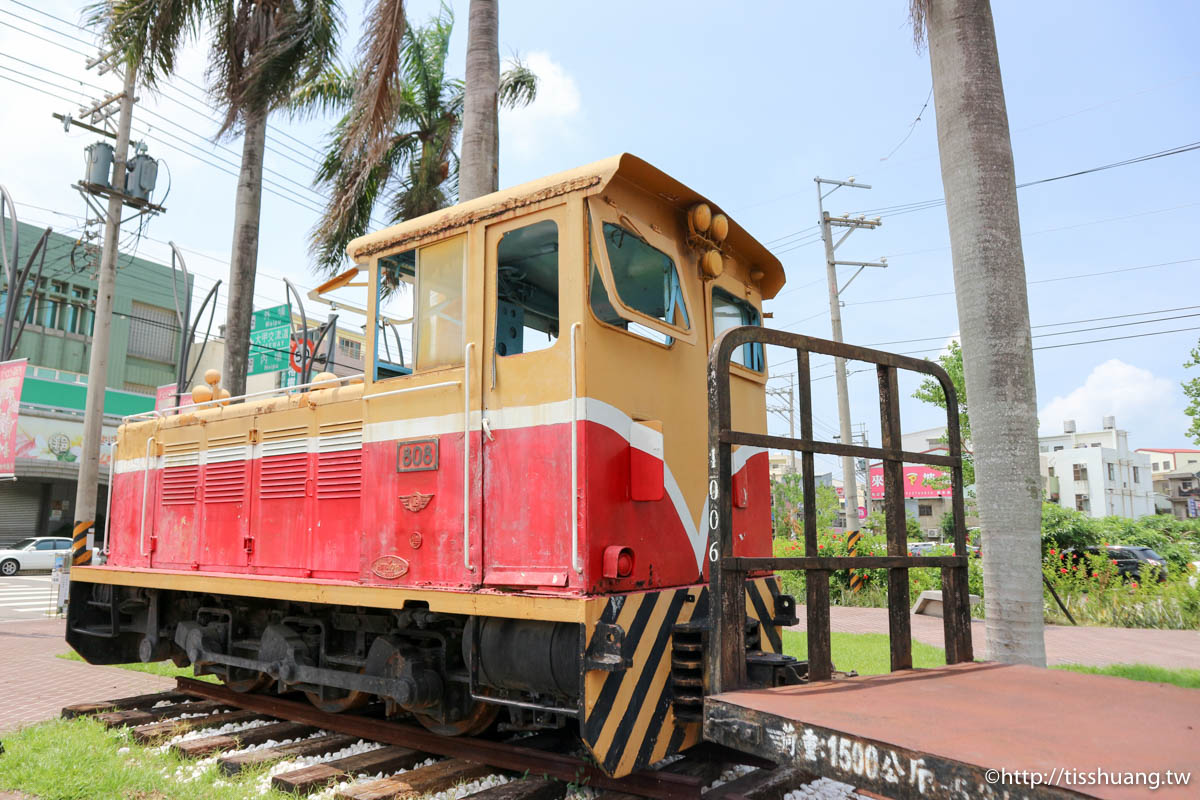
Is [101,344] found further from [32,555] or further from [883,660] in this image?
[32,555]

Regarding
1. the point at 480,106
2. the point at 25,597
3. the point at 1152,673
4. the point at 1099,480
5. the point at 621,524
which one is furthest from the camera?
the point at 1099,480

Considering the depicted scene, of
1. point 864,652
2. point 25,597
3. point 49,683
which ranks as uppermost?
point 864,652

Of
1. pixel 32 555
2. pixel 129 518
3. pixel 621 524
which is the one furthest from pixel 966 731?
pixel 32 555

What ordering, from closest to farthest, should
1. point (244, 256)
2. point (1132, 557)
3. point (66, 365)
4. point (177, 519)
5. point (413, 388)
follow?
point (413, 388) < point (177, 519) < point (244, 256) < point (1132, 557) < point (66, 365)

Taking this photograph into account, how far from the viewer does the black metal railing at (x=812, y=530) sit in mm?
3281

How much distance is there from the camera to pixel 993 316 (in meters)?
5.40

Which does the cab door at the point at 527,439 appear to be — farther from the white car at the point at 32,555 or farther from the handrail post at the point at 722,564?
the white car at the point at 32,555

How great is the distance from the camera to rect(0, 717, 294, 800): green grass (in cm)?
435

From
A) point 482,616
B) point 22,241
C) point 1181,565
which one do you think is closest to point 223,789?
point 482,616

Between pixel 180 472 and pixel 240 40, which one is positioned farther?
pixel 240 40

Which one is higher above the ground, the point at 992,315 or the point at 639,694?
the point at 992,315

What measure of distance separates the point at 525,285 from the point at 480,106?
541 centimetres

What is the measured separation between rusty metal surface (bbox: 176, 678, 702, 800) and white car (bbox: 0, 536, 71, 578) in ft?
78.2

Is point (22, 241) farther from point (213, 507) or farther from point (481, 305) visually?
point (481, 305)
